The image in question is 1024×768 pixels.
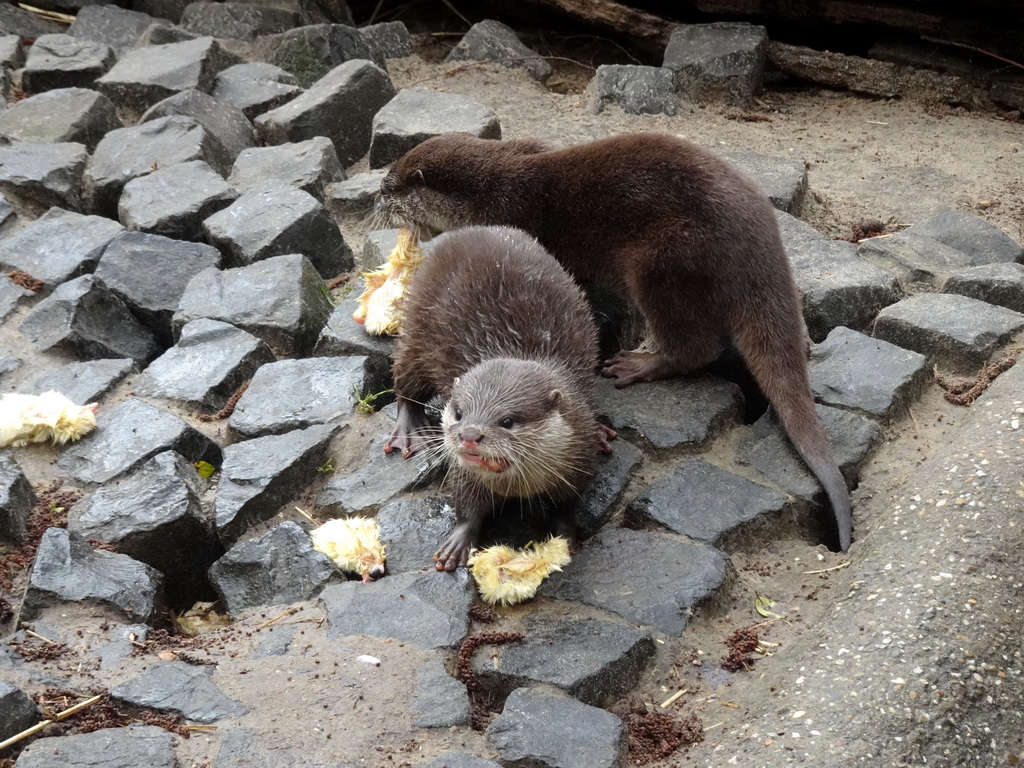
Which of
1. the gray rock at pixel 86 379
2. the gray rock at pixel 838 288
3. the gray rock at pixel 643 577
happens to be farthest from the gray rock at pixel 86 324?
the gray rock at pixel 838 288

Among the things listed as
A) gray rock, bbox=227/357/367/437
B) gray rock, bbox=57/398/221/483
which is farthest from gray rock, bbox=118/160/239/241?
gray rock, bbox=57/398/221/483

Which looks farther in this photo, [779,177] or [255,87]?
[255,87]

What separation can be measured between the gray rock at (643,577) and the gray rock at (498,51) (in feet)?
13.6

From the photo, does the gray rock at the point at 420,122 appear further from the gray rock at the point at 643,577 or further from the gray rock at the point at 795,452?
the gray rock at the point at 643,577

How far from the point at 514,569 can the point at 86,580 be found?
1126mm

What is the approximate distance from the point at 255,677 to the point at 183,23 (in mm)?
5392

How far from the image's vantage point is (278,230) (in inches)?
177

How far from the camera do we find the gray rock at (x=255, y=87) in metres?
5.86

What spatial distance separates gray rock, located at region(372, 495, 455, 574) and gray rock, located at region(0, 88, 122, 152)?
333 cm

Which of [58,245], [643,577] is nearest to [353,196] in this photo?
[58,245]

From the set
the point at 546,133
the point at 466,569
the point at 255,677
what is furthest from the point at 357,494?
the point at 546,133

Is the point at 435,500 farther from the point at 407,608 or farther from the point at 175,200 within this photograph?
the point at 175,200

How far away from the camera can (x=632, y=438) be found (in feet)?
11.0

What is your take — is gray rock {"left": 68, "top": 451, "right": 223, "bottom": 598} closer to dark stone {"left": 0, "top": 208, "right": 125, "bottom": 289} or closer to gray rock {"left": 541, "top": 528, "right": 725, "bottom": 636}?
gray rock {"left": 541, "top": 528, "right": 725, "bottom": 636}
